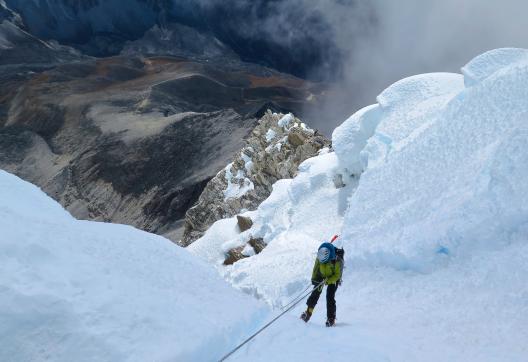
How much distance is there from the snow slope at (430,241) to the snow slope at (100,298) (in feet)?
1.96

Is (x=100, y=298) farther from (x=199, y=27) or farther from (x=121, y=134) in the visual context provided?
(x=199, y=27)

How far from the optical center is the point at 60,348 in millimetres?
3824

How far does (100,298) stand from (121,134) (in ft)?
119

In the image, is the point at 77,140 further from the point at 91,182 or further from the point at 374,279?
the point at 374,279

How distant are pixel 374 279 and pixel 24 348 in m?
4.81

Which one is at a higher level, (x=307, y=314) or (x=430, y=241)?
(x=430, y=241)

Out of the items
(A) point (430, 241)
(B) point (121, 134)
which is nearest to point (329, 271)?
(A) point (430, 241)

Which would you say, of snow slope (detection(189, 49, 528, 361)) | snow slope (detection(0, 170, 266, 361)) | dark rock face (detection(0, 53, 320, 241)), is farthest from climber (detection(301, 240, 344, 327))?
dark rock face (detection(0, 53, 320, 241))

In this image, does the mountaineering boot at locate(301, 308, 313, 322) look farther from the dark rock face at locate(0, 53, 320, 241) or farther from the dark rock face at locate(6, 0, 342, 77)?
the dark rock face at locate(6, 0, 342, 77)

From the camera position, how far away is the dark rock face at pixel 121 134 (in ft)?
109

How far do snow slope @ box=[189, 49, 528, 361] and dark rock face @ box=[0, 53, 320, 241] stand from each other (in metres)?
17.9

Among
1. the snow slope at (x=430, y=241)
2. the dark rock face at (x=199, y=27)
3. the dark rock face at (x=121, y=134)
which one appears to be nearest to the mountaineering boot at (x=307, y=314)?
the snow slope at (x=430, y=241)

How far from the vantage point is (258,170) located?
22266mm

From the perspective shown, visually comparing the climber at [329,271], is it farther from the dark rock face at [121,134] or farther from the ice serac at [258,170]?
the dark rock face at [121,134]
